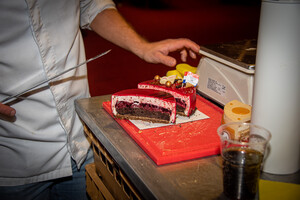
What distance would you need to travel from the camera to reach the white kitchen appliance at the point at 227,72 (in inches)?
57.5

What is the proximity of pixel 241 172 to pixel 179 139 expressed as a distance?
379mm

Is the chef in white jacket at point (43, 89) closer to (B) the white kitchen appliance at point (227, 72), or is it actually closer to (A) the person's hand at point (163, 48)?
(A) the person's hand at point (163, 48)

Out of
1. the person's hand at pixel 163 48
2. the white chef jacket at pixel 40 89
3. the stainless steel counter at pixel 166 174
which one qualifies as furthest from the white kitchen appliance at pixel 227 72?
the white chef jacket at pixel 40 89

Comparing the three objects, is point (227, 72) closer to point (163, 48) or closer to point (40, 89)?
point (163, 48)

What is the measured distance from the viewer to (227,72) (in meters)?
1.60

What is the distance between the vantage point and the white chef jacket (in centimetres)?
153

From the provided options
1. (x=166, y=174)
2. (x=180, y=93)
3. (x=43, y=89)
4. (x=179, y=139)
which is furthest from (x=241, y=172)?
(x=43, y=89)

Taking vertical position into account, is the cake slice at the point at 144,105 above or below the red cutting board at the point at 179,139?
above

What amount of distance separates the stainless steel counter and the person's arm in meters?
0.54

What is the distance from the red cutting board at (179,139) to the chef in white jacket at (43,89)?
390mm

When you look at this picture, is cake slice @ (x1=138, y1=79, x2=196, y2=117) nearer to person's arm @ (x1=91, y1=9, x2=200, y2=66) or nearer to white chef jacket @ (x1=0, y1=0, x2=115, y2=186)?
person's arm @ (x1=91, y1=9, x2=200, y2=66)

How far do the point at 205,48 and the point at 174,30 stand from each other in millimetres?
6687

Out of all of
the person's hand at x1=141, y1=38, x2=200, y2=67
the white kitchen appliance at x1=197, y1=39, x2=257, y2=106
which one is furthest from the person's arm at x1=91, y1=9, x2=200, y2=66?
the white kitchen appliance at x1=197, y1=39, x2=257, y2=106

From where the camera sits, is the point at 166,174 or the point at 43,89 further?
the point at 43,89
